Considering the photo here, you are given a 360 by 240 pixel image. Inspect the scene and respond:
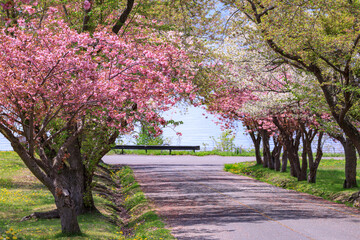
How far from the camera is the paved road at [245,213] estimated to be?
490 inches

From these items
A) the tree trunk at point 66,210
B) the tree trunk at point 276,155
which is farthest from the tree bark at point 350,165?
the tree trunk at point 66,210

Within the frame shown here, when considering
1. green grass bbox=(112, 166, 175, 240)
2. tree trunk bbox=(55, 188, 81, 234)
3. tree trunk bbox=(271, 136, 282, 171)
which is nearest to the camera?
tree trunk bbox=(55, 188, 81, 234)

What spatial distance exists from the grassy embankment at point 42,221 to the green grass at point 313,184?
8.57m

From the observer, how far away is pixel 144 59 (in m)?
12.1

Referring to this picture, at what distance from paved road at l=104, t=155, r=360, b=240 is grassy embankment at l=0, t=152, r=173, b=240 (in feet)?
2.25

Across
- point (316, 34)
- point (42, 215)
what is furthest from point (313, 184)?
point (42, 215)

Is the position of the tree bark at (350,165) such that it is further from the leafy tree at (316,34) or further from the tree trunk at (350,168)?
the leafy tree at (316,34)

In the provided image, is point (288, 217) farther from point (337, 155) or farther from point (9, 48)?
point (337, 155)

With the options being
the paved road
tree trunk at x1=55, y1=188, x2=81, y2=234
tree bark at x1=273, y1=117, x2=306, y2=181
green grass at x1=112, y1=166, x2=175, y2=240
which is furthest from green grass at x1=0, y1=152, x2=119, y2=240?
tree bark at x1=273, y1=117, x2=306, y2=181

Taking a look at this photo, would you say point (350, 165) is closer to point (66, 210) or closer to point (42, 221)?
point (42, 221)

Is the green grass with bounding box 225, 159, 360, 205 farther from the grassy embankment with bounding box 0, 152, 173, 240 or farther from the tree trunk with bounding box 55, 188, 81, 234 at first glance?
the tree trunk with bounding box 55, 188, 81, 234

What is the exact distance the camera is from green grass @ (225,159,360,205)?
2153cm

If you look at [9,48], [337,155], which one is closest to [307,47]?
[9,48]

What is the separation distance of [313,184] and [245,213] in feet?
32.9
